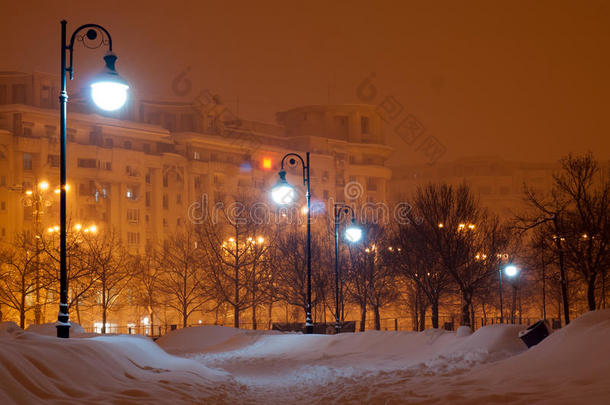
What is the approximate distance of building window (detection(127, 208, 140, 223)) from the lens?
326ft

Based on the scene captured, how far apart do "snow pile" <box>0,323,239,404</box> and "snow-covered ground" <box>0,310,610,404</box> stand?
0.02 meters

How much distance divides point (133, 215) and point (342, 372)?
85.5 meters

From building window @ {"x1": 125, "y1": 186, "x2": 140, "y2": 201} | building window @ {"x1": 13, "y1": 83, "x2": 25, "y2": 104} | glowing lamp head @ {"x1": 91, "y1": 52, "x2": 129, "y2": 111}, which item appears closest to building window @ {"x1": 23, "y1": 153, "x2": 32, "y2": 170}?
building window @ {"x1": 13, "y1": 83, "x2": 25, "y2": 104}

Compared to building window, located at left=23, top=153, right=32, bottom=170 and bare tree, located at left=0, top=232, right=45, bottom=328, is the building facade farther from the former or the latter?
bare tree, located at left=0, top=232, right=45, bottom=328

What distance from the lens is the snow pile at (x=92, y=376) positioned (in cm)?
904

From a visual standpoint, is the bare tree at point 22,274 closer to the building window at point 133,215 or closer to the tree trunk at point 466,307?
the tree trunk at point 466,307

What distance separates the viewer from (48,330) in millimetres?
25578

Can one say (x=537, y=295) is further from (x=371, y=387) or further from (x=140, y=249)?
(x=371, y=387)

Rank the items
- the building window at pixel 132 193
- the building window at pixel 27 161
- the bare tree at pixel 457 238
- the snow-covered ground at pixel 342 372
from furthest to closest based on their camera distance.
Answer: the building window at pixel 132 193
the building window at pixel 27 161
the bare tree at pixel 457 238
the snow-covered ground at pixel 342 372

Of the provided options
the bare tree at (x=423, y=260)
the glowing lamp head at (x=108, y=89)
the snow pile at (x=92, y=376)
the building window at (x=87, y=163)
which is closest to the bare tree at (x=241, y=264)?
the bare tree at (x=423, y=260)

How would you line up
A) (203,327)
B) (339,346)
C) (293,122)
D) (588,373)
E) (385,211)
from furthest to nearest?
(293,122)
(385,211)
(203,327)
(339,346)
(588,373)

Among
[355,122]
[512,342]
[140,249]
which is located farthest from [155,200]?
[512,342]

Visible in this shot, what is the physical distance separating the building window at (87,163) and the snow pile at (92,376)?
81.9 m

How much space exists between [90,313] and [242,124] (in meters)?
53.7
